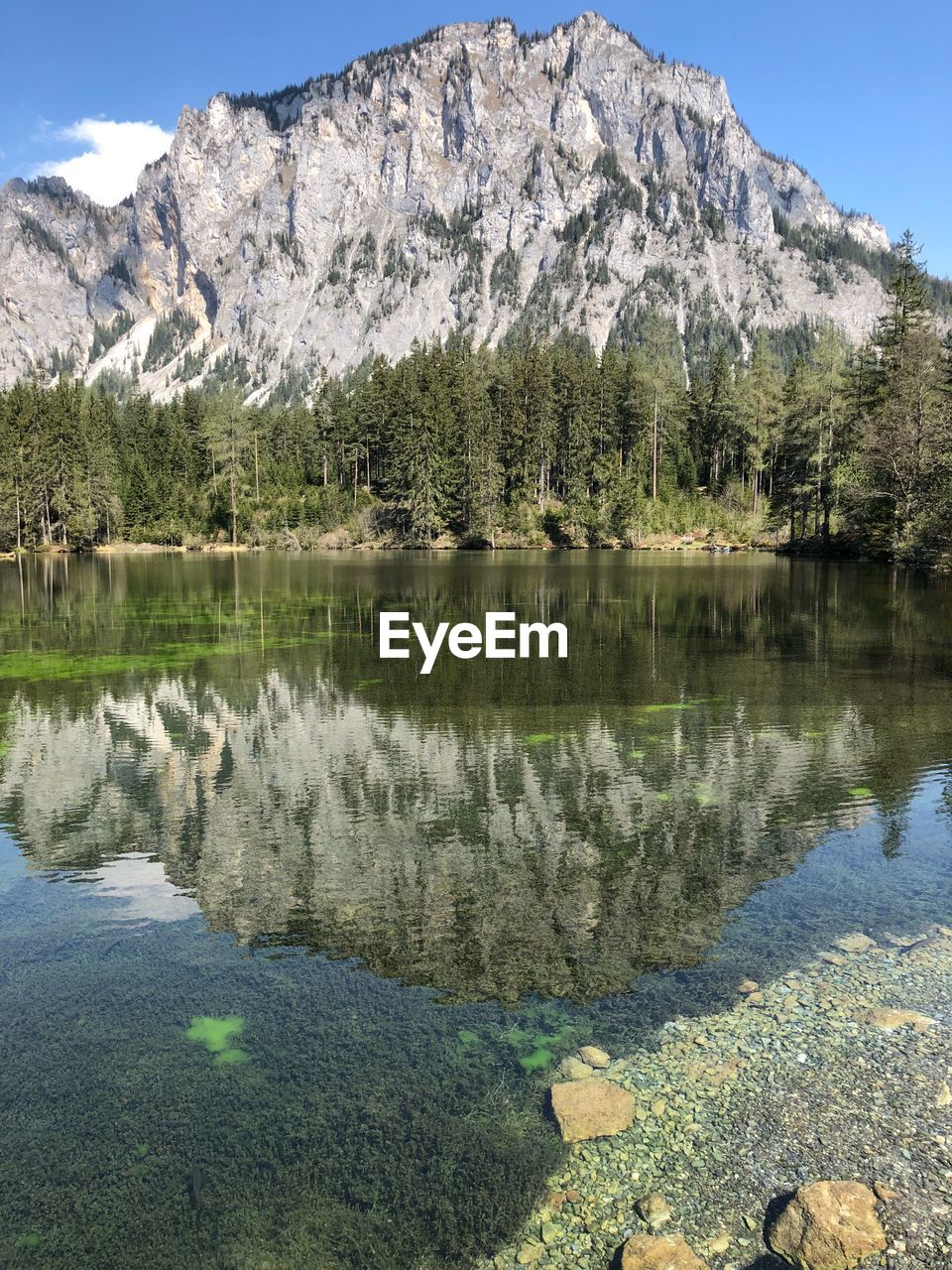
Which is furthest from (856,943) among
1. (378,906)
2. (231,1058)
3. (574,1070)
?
(231,1058)

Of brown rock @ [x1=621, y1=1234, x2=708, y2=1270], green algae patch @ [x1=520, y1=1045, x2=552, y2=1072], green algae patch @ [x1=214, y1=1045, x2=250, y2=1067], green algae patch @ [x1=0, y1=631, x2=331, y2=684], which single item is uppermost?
green algae patch @ [x1=0, y1=631, x2=331, y2=684]

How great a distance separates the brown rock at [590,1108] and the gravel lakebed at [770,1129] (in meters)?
0.08

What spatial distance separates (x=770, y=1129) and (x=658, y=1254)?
121 cm

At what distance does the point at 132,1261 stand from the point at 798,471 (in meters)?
77.1

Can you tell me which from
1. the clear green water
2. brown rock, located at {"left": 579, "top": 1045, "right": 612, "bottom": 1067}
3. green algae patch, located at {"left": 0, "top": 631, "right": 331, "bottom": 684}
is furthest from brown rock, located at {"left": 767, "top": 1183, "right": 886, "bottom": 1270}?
green algae patch, located at {"left": 0, "top": 631, "right": 331, "bottom": 684}

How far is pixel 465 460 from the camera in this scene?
92188mm

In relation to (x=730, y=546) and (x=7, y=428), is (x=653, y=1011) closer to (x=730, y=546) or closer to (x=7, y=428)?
(x=730, y=546)

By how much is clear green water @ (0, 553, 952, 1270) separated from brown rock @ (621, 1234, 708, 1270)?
598 millimetres

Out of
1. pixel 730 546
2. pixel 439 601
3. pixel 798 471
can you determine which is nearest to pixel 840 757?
pixel 439 601

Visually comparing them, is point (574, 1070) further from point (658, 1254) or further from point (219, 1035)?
point (219, 1035)

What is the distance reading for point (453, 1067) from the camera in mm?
5465

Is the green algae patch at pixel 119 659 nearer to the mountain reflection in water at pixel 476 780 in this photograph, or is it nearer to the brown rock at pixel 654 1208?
the mountain reflection in water at pixel 476 780

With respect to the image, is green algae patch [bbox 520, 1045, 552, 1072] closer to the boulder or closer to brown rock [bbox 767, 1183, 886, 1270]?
the boulder

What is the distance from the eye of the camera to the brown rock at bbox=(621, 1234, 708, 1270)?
3.99m
